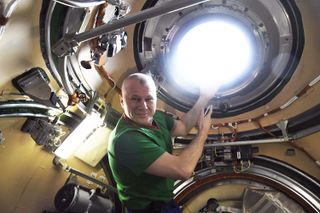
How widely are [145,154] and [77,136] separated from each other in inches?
22.2

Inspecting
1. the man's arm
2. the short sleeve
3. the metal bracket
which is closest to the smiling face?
the short sleeve

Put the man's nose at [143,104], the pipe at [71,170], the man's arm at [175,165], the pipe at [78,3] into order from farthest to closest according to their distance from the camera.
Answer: the pipe at [71,170]
the man's nose at [143,104]
the man's arm at [175,165]
the pipe at [78,3]

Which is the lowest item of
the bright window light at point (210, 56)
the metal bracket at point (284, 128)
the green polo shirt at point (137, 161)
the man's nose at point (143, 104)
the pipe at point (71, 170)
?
the pipe at point (71, 170)

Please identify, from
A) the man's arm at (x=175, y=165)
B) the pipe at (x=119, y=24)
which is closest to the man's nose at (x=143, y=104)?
the man's arm at (x=175, y=165)

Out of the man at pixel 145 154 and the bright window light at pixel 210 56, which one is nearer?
the man at pixel 145 154

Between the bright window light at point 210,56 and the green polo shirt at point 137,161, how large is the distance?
547 mm

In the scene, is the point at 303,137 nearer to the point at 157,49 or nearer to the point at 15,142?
the point at 157,49

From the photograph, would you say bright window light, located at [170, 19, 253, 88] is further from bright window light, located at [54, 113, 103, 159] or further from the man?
bright window light, located at [54, 113, 103, 159]

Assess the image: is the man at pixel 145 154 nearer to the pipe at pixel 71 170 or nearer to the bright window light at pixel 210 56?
the bright window light at pixel 210 56

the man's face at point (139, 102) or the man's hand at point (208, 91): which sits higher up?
the man's hand at point (208, 91)

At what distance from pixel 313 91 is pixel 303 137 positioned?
0.32m

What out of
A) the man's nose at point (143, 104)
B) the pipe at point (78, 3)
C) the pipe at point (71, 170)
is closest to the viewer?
the pipe at point (78, 3)

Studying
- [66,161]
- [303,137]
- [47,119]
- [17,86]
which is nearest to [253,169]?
[303,137]

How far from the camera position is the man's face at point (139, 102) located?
5.97ft
